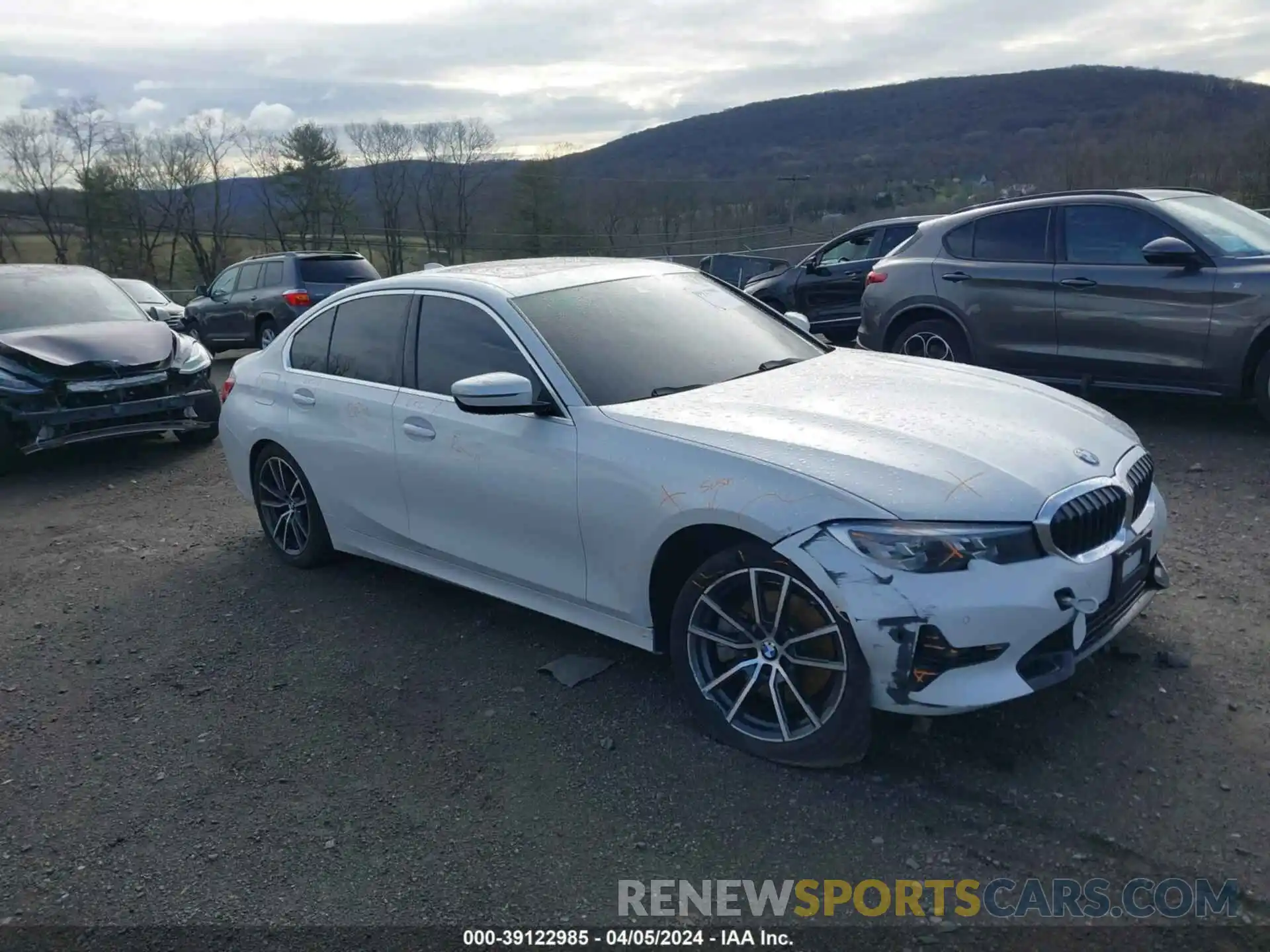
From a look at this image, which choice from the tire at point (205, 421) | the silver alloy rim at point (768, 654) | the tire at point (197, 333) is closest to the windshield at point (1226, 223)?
the silver alloy rim at point (768, 654)

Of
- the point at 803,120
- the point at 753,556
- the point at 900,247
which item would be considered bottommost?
the point at 753,556

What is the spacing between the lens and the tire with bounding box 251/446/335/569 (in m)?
5.43

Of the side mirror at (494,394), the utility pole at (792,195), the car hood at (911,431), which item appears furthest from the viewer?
the utility pole at (792,195)

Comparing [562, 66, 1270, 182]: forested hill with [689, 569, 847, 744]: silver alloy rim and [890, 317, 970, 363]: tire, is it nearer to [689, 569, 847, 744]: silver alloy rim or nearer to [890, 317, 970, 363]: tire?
[890, 317, 970, 363]: tire

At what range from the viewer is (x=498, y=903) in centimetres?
283

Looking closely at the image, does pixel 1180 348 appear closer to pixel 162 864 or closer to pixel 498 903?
pixel 498 903

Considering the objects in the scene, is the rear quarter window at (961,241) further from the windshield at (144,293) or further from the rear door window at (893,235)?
the windshield at (144,293)

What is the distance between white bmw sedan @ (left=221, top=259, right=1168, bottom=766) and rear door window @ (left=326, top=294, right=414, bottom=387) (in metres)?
0.01

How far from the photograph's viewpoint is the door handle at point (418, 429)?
4473mm

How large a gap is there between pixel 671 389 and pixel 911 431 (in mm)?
1024

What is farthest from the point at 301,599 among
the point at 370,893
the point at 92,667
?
the point at 370,893

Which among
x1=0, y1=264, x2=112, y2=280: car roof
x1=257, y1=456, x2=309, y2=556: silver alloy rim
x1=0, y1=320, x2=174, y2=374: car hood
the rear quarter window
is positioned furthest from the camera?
x1=0, y1=264, x2=112, y2=280: car roof

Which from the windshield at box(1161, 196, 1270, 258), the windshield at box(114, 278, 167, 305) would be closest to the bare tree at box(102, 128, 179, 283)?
the windshield at box(114, 278, 167, 305)

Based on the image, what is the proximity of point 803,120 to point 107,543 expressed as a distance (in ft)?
283
